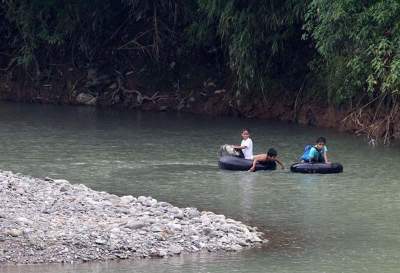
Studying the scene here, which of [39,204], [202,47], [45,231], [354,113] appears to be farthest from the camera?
[202,47]

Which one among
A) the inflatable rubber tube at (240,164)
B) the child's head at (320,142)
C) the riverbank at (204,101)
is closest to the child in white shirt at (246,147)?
the inflatable rubber tube at (240,164)

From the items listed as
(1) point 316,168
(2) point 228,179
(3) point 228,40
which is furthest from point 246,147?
(3) point 228,40

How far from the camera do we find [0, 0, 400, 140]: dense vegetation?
2410 centimetres

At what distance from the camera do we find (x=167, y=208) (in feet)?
54.8

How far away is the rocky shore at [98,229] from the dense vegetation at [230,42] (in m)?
8.10

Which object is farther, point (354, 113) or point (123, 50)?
point (123, 50)

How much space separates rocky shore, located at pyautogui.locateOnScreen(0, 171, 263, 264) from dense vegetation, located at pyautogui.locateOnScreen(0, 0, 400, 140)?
8098 millimetres

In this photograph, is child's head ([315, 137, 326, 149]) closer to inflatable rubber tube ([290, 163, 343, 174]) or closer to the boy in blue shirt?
the boy in blue shirt

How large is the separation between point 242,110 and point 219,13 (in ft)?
10.6

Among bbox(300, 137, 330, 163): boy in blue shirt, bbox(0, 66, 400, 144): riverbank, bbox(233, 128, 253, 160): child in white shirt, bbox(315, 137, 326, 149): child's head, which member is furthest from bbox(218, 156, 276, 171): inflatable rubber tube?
bbox(0, 66, 400, 144): riverbank

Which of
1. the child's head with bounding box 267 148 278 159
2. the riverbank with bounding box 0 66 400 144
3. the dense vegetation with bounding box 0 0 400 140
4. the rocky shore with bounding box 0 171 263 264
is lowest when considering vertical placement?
the rocky shore with bounding box 0 171 263 264

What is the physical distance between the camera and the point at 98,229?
1509 centimetres

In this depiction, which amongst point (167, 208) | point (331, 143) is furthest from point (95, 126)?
point (167, 208)

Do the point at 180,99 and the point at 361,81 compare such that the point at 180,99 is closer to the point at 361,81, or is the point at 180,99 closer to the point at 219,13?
the point at 219,13
